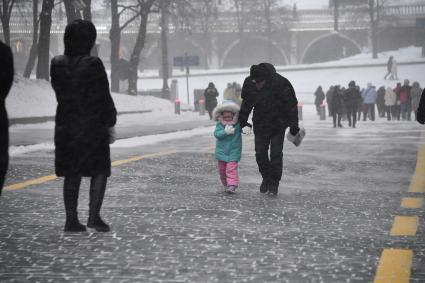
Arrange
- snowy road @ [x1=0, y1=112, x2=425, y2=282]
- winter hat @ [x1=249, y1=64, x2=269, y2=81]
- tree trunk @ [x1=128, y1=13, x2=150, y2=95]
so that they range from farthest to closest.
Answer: tree trunk @ [x1=128, y1=13, x2=150, y2=95] < winter hat @ [x1=249, y1=64, x2=269, y2=81] < snowy road @ [x1=0, y1=112, x2=425, y2=282]

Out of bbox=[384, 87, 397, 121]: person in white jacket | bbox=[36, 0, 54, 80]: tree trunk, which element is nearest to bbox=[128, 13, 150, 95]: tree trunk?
bbox=[36, 0, 54, 80]: tree trunk

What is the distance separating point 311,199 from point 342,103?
22.6 metres

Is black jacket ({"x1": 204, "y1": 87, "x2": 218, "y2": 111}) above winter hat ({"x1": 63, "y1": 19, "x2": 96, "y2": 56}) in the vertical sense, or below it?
below

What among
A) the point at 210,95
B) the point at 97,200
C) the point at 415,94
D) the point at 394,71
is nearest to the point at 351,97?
the point at 210,95

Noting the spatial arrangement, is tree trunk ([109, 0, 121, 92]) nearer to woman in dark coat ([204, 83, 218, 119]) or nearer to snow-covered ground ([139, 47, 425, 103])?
woman in dark coat ([204, 83, 218, 119])

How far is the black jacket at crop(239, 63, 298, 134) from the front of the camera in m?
9.34

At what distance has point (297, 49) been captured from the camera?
10006 cm

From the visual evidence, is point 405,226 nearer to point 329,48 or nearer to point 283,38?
point 283,38

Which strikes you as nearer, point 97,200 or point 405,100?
point 97,200

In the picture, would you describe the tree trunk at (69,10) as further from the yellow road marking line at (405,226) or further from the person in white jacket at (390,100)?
the yellow road marking line at (405,226)

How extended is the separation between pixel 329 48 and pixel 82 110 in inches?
3938

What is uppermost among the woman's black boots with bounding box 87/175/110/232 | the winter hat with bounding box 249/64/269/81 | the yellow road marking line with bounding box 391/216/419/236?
the winter hat with bounding box 249/64/269/81

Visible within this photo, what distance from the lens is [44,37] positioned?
28750 millimetres

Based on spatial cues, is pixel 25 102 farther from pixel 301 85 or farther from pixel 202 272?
pixel 301 85
